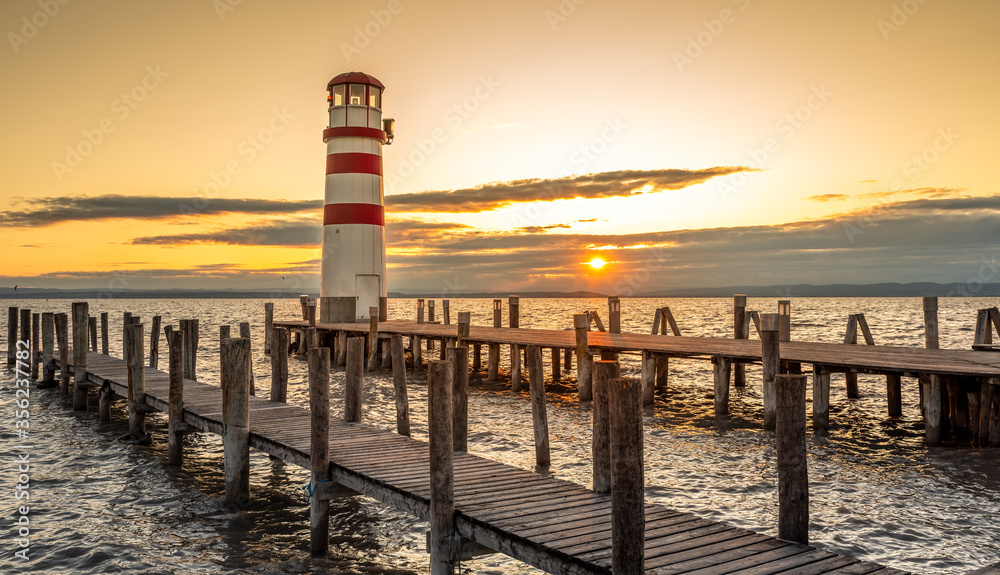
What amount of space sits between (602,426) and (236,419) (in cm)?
532

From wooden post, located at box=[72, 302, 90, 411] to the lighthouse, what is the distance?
32.5 ft

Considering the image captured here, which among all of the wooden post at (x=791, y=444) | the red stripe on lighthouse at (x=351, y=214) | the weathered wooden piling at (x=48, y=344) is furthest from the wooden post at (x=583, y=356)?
the weathered wooden piling at (x=48, y=344)

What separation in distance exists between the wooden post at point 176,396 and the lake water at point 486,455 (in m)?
0.33

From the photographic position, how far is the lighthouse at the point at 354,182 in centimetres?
2456

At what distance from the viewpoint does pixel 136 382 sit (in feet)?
43.0

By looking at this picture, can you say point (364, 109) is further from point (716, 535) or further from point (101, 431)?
point (716, 535)

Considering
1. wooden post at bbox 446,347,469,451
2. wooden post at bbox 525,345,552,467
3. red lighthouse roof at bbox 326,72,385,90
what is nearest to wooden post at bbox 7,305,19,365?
red lighthouse roof at bbox 326,72,385,90

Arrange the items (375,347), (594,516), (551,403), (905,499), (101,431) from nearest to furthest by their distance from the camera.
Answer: (594,516), (905,499), (101,431), (551,403), (375,347)

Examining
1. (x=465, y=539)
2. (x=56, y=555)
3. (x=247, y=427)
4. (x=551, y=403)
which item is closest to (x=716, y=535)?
(x=465, y=539)

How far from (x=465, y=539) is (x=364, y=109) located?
2098 centimetres

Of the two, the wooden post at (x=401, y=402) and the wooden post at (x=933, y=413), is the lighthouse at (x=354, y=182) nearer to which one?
the wooden post at (x=401, y=402)

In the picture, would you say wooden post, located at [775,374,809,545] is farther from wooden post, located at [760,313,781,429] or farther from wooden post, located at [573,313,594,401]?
wooden post, located at [573,313,594,401]

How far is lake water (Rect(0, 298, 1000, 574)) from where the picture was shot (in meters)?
7.62

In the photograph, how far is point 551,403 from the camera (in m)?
18.2
